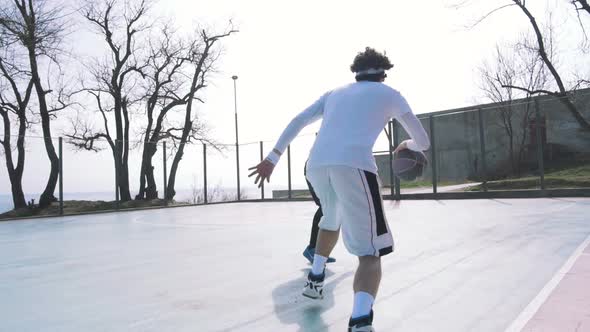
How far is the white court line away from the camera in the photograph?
7.19 feet

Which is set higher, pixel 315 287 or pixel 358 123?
pixel 358 123

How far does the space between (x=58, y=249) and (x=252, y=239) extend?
2.46 metres

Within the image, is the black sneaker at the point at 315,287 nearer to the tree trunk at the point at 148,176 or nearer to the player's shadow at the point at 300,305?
the player's shadow at the point at 300,305

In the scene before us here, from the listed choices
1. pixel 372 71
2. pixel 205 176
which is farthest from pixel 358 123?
pixel 205 176

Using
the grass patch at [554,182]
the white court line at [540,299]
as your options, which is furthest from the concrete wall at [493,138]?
the white court line at [540,299]

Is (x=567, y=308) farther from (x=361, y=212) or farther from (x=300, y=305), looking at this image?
(x=300, y=305)

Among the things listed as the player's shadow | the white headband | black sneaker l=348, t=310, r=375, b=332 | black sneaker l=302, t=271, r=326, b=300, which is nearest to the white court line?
black sneaker l=348, t=310, r=375, b=332

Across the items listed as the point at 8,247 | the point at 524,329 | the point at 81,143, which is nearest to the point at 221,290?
the point at 524,329

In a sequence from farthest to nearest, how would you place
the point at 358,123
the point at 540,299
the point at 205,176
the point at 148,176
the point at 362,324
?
the point at 148,176, the point at 205,176, the point at 540,299, the point at 358,123, the point at 362,324

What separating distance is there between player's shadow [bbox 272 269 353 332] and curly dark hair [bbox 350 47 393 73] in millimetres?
1395

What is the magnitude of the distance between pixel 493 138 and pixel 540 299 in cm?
2058

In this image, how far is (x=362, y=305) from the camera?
2.10m

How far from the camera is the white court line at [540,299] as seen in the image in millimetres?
2191

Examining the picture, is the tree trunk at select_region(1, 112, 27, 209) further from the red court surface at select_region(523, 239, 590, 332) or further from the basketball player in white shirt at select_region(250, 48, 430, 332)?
the red court surface at select_region(523, 239, 590, 332)
